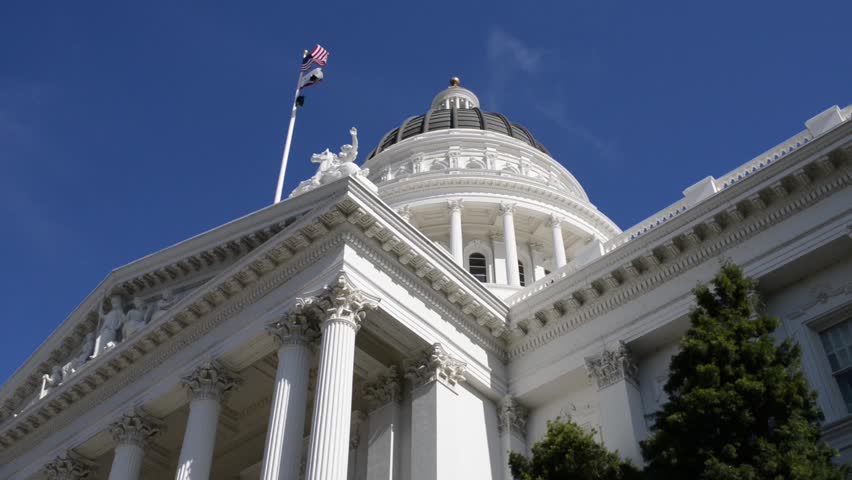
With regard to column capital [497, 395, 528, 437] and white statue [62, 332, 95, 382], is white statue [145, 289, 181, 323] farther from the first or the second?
column capital [497, 395, 528, 437]

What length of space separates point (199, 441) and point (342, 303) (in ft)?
14.3

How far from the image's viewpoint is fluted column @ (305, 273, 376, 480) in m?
15.8

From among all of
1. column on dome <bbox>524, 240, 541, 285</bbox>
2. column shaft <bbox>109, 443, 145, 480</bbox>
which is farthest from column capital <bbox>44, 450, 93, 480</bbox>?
column on dome <bbox>524, 240, 541, 285</bbox>

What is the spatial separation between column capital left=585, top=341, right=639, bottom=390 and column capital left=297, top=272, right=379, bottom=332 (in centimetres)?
513

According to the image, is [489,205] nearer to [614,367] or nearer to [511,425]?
[511,425]

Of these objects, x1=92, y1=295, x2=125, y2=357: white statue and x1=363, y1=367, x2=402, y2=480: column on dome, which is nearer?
x1=363, y1=367, x2=402, y2=480: column on dome

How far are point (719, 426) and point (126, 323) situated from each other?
16238 mm

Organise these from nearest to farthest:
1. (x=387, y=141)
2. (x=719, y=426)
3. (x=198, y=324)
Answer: (x=719, y=426) < (x=198, y=324) < (x=387, y=141)

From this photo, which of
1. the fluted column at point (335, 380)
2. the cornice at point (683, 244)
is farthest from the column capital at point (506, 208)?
the fluted column at point (335, 380)

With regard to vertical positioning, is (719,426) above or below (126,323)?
below

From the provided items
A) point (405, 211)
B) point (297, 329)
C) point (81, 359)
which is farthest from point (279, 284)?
point (405, 211)

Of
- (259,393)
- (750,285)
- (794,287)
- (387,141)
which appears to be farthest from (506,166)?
(750,285)

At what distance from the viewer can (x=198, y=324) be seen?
2122 centimetres

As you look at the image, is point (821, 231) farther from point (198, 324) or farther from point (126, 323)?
point (126, 323)
